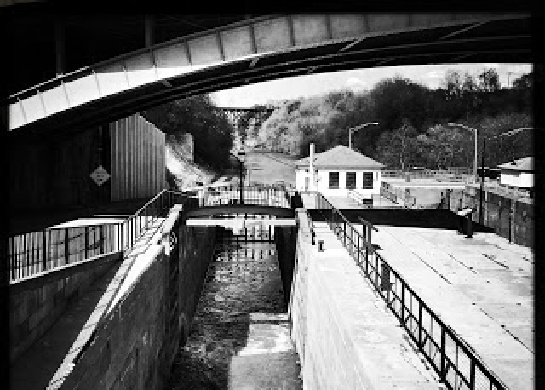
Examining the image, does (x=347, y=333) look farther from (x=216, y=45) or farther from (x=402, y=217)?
(x=402, y=217)

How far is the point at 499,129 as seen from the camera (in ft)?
260

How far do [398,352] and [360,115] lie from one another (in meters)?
95.6

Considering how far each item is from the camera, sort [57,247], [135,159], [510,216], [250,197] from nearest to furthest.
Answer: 1. [57,247]
2. [510,216]
3. [135,159]
4. [250,197]

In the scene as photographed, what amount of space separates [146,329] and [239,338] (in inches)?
388

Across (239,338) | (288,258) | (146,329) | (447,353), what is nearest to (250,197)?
(288,258)

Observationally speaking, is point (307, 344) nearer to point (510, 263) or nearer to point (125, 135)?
point (510, 263)

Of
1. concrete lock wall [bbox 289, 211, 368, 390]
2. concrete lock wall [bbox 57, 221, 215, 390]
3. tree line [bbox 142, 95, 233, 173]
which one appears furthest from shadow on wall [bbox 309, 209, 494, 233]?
tree line [bbox 142, 95, 233, 173]

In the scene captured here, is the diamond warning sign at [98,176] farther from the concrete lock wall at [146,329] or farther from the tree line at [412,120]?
the tree line at [412,120]

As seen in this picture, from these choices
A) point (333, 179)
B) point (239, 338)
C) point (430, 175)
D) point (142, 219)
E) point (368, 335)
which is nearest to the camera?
point (368, 335)

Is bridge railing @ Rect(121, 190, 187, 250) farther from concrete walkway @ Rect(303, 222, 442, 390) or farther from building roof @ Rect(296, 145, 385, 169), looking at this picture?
building roof @ Rect(296, 145, 385, 169)

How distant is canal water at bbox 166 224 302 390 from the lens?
19.9 metres

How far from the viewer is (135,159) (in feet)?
106

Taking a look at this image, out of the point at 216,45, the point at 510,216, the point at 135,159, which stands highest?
the point at 216,45

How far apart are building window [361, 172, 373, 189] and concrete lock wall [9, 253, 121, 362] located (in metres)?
33.3
